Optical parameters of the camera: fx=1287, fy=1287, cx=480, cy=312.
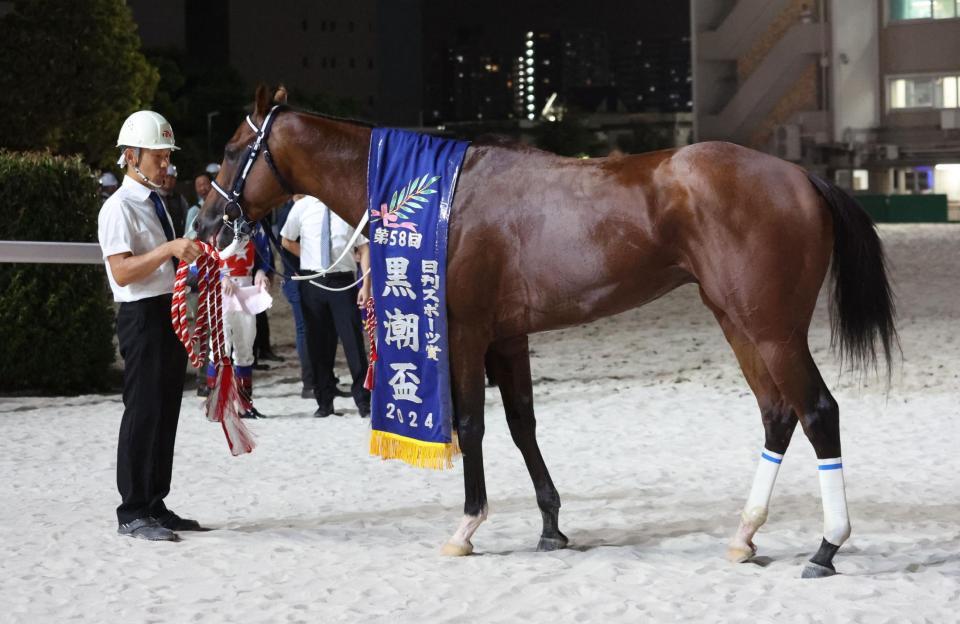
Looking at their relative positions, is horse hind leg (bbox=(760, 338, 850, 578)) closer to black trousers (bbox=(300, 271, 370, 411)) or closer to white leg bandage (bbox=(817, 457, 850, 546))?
white leg bandage (bbox=(817, 457, 850, 546))

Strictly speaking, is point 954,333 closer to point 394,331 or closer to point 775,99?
point 394,331

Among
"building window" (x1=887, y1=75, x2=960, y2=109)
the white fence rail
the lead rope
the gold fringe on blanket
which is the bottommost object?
the gold fringe on blanket

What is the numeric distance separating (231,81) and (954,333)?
189 ft

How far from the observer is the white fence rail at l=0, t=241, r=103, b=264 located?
8.69 meters

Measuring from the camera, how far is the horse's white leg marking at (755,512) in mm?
5043

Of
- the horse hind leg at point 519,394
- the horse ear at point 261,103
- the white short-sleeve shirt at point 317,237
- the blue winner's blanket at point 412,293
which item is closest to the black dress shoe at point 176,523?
the blue winner's blanket at point 412,293

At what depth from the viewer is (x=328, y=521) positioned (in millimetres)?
6027

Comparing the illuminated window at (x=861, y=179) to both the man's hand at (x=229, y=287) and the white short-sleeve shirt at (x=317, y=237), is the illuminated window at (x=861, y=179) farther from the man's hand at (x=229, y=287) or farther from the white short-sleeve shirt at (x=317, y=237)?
the man's hand at (x=229, y=287)

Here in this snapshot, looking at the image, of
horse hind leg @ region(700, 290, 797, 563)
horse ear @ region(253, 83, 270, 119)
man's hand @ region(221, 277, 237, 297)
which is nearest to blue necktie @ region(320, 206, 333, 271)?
man's hand @ region(221, 277, 237, 297)

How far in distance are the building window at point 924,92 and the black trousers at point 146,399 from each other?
139 feet

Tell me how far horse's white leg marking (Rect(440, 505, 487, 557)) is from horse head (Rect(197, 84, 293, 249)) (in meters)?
1.56

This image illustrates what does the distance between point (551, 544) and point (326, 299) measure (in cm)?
430

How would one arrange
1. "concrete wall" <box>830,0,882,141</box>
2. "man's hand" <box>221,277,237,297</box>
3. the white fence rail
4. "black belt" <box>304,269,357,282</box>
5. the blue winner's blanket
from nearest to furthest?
→ the blue winner's blanket, "man's hand" <box>221,277,237,297</box>, the white fence rail, "black belt" <box>304,269,357,282</box>, "concrete wall" <box>830,0,882,141</box>

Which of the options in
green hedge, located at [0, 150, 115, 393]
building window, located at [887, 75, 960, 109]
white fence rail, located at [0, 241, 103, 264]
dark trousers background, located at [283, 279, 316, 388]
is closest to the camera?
white fence rail, located at [0, 241, 103, 264]
